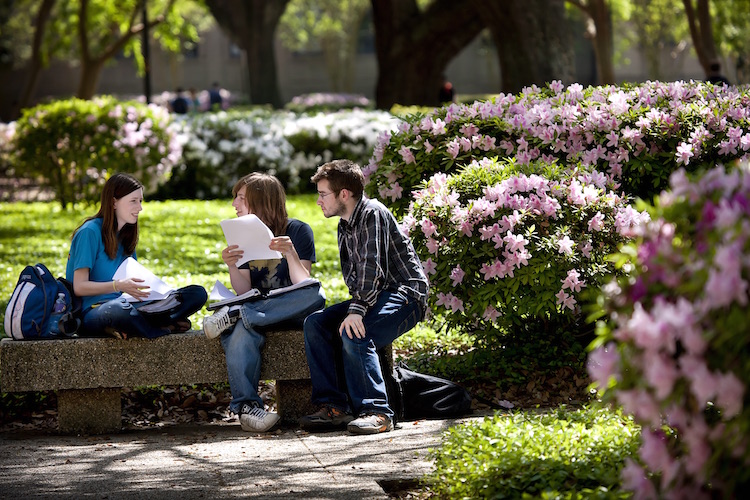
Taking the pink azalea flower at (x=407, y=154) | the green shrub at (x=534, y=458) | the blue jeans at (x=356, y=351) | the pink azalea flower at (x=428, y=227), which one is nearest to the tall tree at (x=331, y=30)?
the pink azalea flower at (x=407, y=154)

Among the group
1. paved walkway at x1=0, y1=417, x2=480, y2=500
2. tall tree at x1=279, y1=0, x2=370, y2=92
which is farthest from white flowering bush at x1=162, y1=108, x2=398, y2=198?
tall tree at x1=279, y1=0, x2=370, y2=92

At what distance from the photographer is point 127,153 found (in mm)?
14625

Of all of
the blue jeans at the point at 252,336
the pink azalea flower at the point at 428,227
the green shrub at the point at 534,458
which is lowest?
the green shrub at the point at 534,458

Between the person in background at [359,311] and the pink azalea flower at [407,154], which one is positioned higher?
the pink azalea flower at [407,154]

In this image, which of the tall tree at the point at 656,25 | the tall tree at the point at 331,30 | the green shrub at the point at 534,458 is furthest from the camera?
the tall tree at the point at 331,30

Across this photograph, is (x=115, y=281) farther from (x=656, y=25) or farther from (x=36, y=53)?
(x=656, y=25)

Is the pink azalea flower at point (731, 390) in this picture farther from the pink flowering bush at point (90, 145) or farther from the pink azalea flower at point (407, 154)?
the pink flowering bush at point (90, 145)

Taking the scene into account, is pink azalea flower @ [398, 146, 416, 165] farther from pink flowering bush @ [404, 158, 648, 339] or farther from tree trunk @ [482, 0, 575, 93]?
tree trunk @ [482, 0, 575, 93]

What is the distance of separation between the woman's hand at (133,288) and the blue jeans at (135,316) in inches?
2.3

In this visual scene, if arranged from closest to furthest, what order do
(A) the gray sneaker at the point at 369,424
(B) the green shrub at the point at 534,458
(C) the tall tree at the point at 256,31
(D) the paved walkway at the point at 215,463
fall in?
(B) the green shrub at the point at 534,458
(D) the paved walkway at the point at 215,463
(A) the gray sneaker at the point at 369,424
(C) the tall tree at the point at 256,31

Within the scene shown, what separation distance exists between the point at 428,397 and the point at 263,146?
39.5 feet

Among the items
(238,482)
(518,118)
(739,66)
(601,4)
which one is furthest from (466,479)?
(739,66)

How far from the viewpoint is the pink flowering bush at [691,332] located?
2.56 m

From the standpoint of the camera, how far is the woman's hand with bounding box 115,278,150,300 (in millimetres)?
5715
